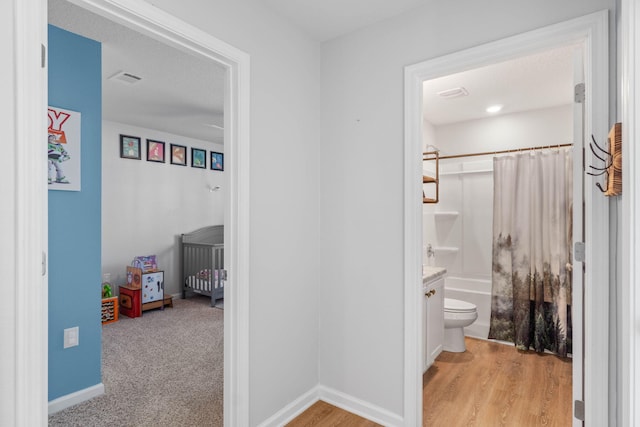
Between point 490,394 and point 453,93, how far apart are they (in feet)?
8.33

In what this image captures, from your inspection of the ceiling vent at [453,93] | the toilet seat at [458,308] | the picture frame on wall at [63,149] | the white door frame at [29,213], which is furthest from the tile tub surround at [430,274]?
the picture frame on wall at [63,149]

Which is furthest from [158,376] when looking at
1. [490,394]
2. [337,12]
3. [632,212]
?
[632,212]

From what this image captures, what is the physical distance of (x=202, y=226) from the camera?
5672 mm

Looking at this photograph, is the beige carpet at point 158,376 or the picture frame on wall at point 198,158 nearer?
the beige carpet at point 158,376

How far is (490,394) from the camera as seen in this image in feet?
8.04

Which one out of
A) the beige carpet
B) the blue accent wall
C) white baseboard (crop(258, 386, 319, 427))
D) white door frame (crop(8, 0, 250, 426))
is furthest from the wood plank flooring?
the blue accent wall

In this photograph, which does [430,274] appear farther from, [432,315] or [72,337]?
[72,337]

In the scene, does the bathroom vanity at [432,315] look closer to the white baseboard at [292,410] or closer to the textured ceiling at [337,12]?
the white baseboard at [292,410]

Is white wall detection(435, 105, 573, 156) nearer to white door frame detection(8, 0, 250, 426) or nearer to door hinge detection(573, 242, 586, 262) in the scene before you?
door hinge detection(573, 242, 586, 262)

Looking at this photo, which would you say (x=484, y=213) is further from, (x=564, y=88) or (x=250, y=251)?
(x=250, y=251)

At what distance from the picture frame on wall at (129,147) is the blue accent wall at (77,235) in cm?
236

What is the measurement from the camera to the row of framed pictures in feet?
15.3

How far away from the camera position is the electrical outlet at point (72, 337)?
2316mm

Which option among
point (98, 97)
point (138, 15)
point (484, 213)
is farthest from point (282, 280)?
point (484, 213)
